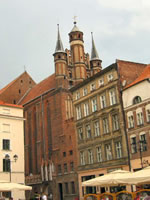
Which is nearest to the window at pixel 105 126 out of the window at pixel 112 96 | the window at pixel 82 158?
the window at pixel 112 96

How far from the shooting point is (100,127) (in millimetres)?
41469

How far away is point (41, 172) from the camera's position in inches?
2303

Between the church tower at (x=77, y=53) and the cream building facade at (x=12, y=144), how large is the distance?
17091 mm

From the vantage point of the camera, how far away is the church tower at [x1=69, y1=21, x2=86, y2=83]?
6169cm

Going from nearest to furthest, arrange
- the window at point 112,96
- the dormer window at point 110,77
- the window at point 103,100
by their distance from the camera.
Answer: the window at point 112,96, the dormer window at point 110,77, the window at point 103,100

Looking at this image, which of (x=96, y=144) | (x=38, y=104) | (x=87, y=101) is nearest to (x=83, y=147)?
(x=96, y=144)

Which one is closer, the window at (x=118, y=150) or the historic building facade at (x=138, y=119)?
the historic building facade at (x=138, y=119)

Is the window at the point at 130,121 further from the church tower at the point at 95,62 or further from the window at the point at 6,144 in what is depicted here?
the church tower at the point at 95,62

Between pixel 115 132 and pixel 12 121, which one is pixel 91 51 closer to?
pixel 12 121

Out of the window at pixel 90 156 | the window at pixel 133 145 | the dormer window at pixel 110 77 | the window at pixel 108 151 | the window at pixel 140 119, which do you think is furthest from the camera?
the window at pixel 90 156

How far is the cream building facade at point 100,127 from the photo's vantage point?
38.8 m

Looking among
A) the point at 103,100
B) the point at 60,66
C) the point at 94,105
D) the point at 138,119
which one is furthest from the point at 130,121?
the point at 60,66

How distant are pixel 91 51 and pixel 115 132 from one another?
30.3 meters

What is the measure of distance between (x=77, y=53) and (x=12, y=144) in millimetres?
23536
